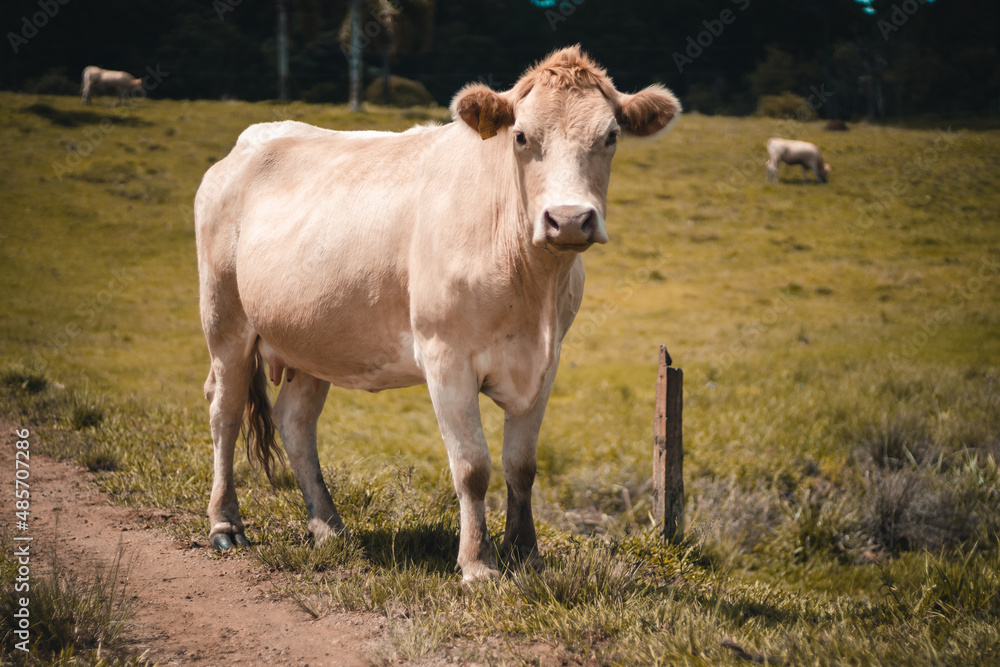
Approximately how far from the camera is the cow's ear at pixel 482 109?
364 centimetres

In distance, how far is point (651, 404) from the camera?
1115cm

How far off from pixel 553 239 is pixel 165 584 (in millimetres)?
2759

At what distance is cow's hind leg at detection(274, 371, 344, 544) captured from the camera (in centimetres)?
485

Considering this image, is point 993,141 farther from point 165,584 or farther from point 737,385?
point 165,584

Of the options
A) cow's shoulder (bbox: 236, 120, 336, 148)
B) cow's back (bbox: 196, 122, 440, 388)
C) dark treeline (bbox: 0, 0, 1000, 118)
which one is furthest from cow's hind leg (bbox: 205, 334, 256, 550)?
dark treeline (bbox: 0, 0, 1000, 118)

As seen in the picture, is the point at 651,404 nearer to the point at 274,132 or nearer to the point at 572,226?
the point at 274,132

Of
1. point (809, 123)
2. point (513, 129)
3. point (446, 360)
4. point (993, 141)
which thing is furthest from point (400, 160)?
point (809, 123)

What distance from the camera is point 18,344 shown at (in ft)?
38.8

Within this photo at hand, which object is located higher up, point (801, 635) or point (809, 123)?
point (809, 123)

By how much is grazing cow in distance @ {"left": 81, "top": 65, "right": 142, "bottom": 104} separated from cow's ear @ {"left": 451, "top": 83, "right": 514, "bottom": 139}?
2401cm

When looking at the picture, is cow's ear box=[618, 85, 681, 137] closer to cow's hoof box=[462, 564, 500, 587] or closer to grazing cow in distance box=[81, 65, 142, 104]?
cow's hoof box=[462, 564, 500, 587]

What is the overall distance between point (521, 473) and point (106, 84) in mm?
25016

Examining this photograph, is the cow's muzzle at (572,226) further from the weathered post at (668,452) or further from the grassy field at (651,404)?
the weathered post at (668,452)

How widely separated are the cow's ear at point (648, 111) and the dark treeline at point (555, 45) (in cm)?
2528
